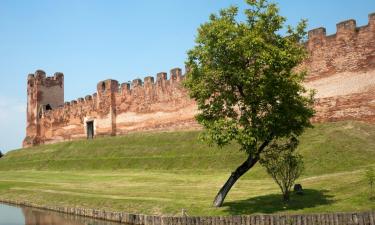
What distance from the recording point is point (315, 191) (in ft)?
55.3

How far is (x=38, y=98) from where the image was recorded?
5991 cm

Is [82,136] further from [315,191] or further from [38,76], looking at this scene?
[315,191]

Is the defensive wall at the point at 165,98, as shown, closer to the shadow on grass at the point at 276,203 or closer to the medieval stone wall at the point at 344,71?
the medieval stone wall at the point at 344,71

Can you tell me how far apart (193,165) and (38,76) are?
124 ft

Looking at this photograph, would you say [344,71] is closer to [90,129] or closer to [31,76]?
[90,129]

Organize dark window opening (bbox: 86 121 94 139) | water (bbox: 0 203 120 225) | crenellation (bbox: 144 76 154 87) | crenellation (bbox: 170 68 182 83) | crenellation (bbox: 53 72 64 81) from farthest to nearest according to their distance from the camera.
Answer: crenellation (bbox: 53 72 64 81), dark window opening (bbox: 86 121 94 139), crenellation (bbox: 144 76 154 87), crenellation (bbox: 170 68 182 83), water (bbox: 0 203 120 225)

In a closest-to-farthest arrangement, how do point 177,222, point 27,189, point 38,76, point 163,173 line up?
1. point 177,222
2. point 27,189
3. point 163,173
4. point 38,76

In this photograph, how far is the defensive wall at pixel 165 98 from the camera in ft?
93.4

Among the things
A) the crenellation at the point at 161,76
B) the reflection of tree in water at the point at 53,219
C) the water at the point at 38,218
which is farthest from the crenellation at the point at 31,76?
the reflection of tree in water at the point at 53,219

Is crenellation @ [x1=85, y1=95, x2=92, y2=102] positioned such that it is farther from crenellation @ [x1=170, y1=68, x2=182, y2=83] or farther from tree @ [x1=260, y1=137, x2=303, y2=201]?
tree @ [x1=260, y1=137, x2=303, y2=201]

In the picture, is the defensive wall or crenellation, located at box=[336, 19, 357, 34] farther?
crenellation, located at box=[336, 19, 357, 34]

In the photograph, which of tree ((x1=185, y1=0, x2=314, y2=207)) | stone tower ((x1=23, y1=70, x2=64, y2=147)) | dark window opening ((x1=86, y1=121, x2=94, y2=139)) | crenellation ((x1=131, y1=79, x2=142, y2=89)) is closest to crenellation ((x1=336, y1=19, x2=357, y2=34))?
tree ((x1=185, y1=0, x2=314, y2=207))

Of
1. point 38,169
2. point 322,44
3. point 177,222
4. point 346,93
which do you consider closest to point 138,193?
point 177,222

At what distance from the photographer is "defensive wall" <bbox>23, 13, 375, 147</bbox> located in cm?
2845
